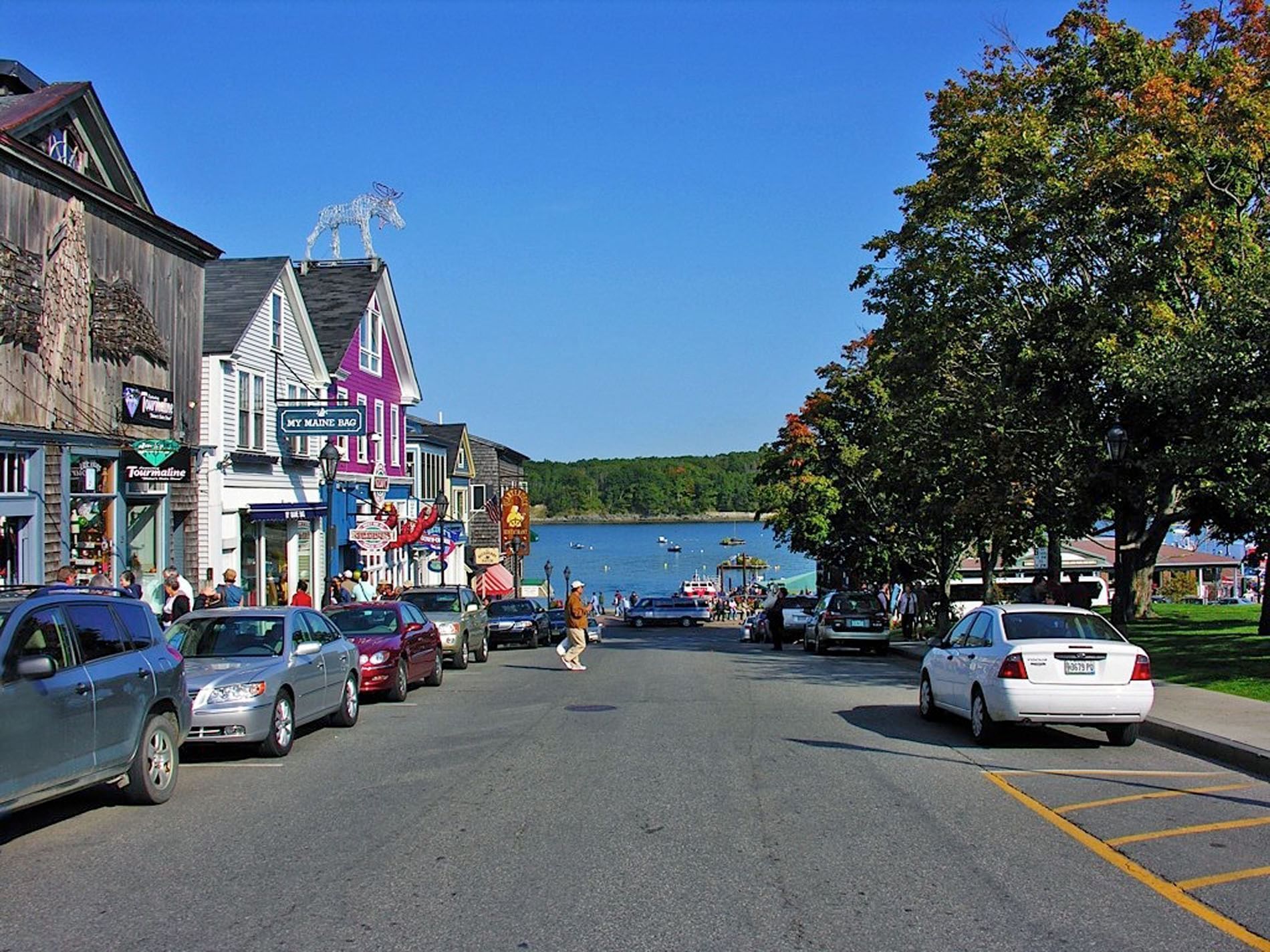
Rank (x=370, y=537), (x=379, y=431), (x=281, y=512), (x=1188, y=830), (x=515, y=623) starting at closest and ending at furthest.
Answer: (x=1188, y=830)
(x=370, y=537)
(x=281, y=512)
(x=515, y=623)
(x=379, y=431)

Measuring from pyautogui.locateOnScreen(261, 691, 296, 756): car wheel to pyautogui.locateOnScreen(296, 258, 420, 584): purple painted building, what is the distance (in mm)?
22631

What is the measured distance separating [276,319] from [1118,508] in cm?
2100

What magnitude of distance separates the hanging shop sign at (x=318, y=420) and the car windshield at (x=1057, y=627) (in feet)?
67.2

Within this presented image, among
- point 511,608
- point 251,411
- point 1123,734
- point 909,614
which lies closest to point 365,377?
point 511,608

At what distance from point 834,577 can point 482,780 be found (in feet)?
155

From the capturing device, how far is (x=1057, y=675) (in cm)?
1303

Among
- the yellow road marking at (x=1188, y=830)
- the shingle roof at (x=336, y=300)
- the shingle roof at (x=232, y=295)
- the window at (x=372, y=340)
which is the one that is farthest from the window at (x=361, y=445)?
the yellow road marking at (x=1188, y=830)

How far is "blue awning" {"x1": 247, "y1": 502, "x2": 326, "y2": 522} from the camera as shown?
30422 millimetres

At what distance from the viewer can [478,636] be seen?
91.7 ft

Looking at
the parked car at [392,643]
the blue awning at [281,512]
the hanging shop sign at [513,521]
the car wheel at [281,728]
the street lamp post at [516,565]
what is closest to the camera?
the car wheel at [281,728]

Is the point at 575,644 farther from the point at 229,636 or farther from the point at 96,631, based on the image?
the point at 96,631

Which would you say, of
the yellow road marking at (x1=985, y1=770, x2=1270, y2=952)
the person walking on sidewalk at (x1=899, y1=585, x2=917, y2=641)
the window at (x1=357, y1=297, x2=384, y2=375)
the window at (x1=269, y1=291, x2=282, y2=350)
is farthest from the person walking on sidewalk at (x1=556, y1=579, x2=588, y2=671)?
the window at (x1=357, y1=297, x2=384, y2=375)

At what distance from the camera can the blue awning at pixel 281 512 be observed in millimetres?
30422

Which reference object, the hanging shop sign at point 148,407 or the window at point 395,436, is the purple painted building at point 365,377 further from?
the hanging shop sign at point 148,407
